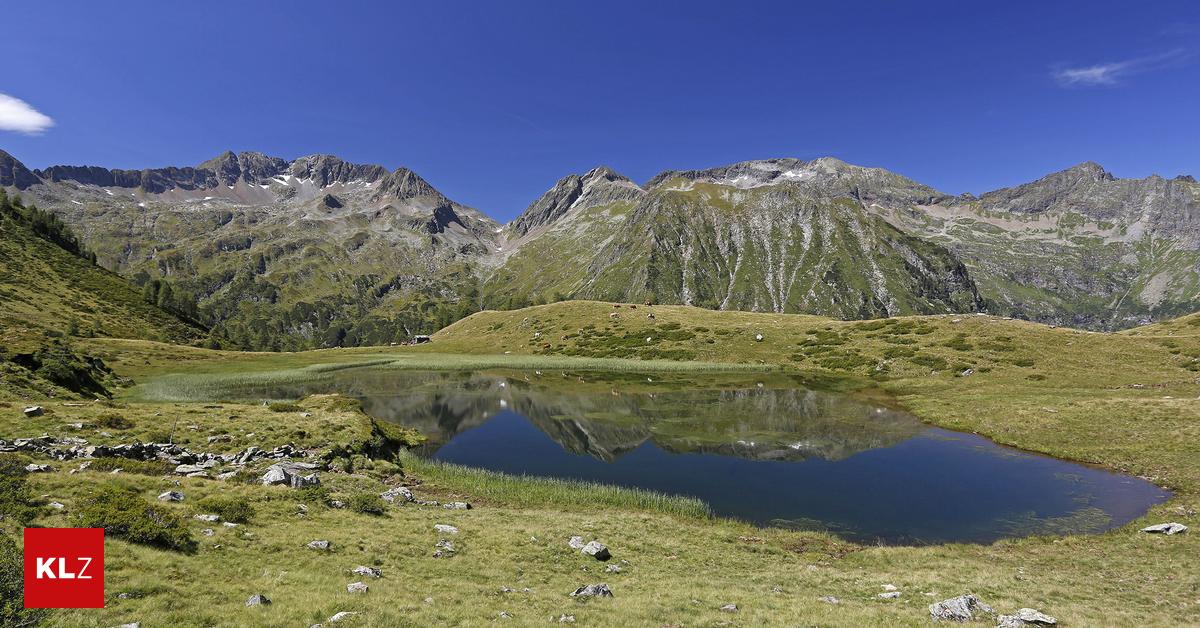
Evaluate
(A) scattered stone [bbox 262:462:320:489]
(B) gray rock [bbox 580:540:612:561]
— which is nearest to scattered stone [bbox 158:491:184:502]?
(A) scattered stone [bbox 262:462:320:489]

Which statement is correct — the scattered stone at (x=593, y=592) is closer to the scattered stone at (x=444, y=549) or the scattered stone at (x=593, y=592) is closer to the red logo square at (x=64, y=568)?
the scattered stone at (x=444, y=549)

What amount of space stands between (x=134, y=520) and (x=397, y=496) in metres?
14.8

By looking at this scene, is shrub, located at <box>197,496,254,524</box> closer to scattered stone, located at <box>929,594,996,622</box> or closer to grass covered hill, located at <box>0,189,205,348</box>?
scattered stone, located at <box>929,594,996,622</box>

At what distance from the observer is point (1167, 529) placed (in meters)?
26.2

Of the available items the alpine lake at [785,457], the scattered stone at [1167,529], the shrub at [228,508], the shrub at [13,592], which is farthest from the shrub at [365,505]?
the scattered stone at [1167,529]

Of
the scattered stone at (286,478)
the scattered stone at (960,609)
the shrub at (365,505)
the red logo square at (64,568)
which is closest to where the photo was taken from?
the red logo square at (64,568)

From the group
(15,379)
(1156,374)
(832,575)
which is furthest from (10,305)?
(1156,374)

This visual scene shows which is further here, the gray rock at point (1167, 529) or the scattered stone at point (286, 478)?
the scattered stone at point (286, 478)

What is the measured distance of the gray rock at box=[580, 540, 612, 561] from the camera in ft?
74.6

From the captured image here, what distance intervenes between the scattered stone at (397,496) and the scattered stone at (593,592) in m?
15.9

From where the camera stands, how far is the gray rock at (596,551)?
2275 cm

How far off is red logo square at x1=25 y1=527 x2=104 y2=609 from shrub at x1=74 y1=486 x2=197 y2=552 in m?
0.60

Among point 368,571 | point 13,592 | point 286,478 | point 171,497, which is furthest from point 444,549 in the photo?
point 13,592

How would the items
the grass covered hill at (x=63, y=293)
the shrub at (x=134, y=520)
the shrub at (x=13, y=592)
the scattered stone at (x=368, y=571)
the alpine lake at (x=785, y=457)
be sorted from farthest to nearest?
the grass covered hill at (x=63, y=293), the alpine lake at (x=785, y=457), the scattered stone at (x=368, y=571), the shrub at (x=134, y=520), the shrub at (x=13, y=592)
